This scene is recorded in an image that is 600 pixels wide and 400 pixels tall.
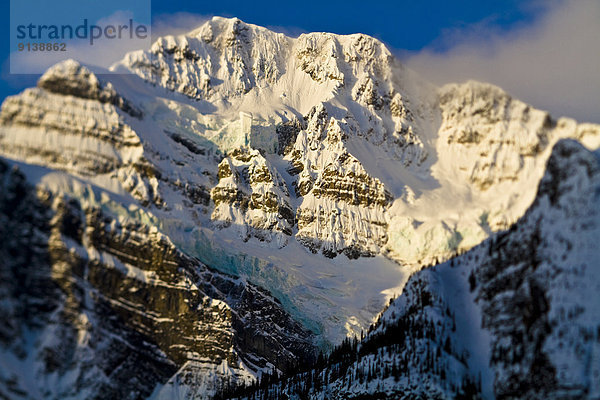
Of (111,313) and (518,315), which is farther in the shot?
(111,313)

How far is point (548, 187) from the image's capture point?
408 ft

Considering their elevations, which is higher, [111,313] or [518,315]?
[111,313]

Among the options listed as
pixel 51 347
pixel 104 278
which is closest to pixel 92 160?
pixel 104 278

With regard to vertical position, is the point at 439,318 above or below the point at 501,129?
below

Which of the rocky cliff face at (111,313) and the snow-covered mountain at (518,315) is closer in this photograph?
the snow-covered mountain at (518,315)

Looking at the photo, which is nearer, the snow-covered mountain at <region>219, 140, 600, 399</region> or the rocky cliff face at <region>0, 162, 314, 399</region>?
the snow-covered mountain at <region>219, 140, 600, 399</region>

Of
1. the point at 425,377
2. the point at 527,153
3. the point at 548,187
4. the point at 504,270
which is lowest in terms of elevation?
the point at 425,377

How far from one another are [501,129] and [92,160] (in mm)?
70275

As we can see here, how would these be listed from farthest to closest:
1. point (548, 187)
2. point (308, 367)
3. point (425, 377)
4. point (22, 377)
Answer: point (308, 367) < point (22, 377) < point (425, 377) < point (548, 187)

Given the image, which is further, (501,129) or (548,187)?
(501,129)

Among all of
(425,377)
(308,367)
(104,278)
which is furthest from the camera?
(308,367)

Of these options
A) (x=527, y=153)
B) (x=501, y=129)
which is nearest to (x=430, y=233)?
(x=501, y=129)

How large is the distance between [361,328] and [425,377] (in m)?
54.1

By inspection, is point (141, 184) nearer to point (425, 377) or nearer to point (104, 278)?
point (104, 278)
